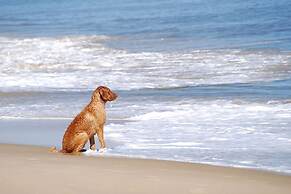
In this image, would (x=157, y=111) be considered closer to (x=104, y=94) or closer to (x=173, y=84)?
(x=104, y=94)

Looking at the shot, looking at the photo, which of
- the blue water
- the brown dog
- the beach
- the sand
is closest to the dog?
the brown dog

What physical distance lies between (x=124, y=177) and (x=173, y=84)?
311 inches

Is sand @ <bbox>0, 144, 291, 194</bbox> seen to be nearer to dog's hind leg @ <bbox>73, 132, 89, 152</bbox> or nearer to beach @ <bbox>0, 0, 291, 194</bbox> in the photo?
beach @ <bbox>0, 0, 291, 194</bbox>

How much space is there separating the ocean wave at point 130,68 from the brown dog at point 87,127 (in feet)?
17.2

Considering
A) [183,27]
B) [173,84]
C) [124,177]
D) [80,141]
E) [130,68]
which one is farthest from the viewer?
[183,27]

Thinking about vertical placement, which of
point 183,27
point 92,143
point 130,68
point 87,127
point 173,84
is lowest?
point 92,143

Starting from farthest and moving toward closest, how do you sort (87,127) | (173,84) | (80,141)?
(173,84)
(87,127)
(80,141)

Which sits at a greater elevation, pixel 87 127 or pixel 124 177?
pixel 87 127

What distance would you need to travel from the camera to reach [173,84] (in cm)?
1449

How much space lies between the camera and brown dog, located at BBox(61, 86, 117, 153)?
8359mm

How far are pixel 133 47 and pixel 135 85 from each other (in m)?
8.71

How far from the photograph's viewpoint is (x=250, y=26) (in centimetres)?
2839

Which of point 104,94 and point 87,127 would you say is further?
point 104,94

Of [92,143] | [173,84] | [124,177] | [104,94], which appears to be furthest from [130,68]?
[124,177]
